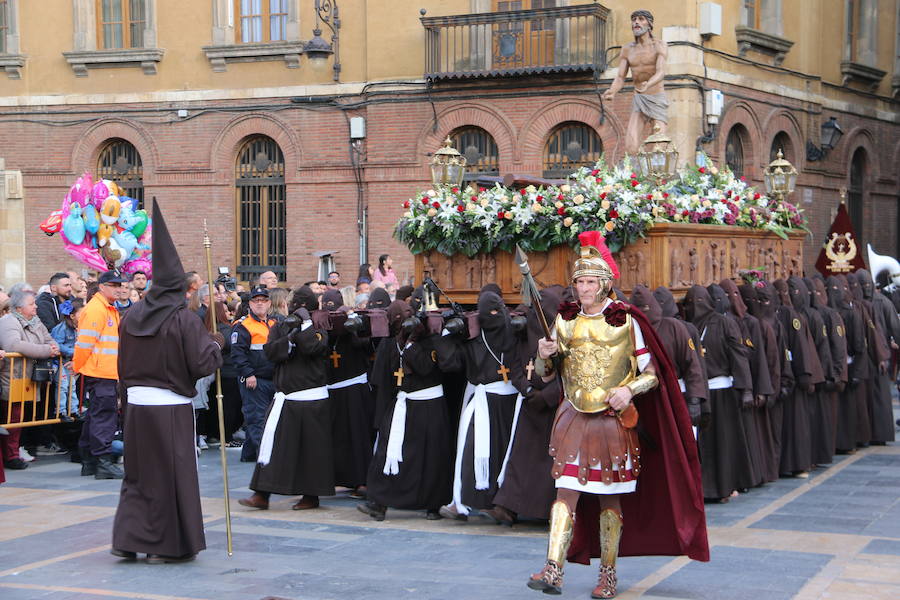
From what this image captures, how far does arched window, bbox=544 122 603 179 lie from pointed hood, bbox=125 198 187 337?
47.1ft

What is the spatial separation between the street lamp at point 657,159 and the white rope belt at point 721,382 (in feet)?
6.70

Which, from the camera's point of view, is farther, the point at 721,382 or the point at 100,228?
the point at 100,228

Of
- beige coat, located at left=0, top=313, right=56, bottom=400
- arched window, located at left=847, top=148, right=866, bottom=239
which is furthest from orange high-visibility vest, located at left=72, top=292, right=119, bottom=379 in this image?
arched window, located at left=847, top=148, right=866, bottom=239

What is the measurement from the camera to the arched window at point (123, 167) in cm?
2556

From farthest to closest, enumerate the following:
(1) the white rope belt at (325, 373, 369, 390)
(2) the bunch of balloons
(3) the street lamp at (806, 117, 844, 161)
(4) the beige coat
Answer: (3) the street lamp at (806, 117, 844, 161), (2) the bunch of balloons, (4) the beige coat, (1) the white rope belt at (325, 373, 369, 390)

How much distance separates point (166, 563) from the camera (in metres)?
8.68

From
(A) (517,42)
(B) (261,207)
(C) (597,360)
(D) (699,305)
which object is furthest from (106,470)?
(B) (261,207)

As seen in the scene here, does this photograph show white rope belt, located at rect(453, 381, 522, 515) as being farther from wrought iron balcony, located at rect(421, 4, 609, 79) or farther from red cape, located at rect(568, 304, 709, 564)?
wrought iron balcony, located at rect(421, 4, 609, 79)

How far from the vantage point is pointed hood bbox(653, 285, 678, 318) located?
10664 millimetres

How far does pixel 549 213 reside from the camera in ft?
37.7

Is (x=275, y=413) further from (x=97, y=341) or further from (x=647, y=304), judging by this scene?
(x=647, y=304)

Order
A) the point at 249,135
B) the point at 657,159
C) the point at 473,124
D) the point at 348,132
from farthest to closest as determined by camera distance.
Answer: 1. the point at 249,135
2. the point at 348,132
3. the point at 473,124
4. the point at 657,159

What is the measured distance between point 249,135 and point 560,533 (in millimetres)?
18366

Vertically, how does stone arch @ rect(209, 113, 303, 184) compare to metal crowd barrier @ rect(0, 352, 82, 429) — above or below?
above
